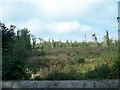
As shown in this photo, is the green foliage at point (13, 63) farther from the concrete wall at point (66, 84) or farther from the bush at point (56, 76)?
the bush at point (56, 76)

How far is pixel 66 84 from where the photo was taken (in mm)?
7977

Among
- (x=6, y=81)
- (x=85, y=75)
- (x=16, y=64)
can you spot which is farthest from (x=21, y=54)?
(x=85, y=75)

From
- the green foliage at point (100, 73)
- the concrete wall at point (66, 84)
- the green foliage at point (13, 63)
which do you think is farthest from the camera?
the green foliage at point (100, 73)

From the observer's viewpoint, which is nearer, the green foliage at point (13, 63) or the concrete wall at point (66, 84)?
the concrete wall at point (66, 84)

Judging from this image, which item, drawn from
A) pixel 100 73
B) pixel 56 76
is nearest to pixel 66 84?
pixel 56 76

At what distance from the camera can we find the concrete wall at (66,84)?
313 inches

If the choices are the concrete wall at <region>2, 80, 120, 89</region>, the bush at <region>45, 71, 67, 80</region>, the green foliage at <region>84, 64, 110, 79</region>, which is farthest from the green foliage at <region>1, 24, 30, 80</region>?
the green foliage at <region>84, 64, 110, 79</region>

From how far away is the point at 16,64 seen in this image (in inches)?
337

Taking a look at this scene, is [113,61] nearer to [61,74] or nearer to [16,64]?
[61,74]

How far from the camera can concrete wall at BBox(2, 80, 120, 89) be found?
7.94 meters

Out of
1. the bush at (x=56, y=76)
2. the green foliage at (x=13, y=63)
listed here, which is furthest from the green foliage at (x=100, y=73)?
the green foliage at (x=13, y=63)

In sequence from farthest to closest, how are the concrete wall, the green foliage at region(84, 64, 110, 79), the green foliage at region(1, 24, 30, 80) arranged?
the green foliage at region(84, 64, 110, 79), the green foliage at region(1, 24, 30, 80), the concrete wall

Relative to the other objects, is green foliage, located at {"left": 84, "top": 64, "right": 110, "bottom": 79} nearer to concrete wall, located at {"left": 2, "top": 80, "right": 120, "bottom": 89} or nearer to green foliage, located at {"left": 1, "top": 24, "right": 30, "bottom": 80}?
concrete wall, located at {"left": 2, "top": 80, "right": 120, "bottom": 89}

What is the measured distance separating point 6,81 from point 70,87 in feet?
4.69
